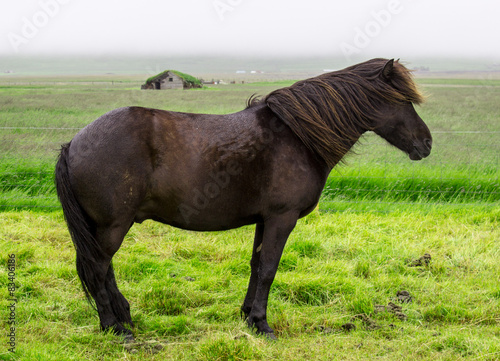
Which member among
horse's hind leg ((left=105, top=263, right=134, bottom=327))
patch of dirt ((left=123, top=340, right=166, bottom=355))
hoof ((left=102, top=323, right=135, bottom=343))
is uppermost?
horse's hind leg ((left=105, top=263, right=134, bottom=327))

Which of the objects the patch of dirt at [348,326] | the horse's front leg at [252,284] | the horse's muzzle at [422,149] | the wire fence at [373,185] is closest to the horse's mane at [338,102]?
the horse's muzzle at [422,149]

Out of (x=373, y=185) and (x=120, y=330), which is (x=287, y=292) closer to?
(x=120, y=330)

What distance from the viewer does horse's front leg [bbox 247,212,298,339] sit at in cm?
342

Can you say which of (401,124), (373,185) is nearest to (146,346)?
(401,124)

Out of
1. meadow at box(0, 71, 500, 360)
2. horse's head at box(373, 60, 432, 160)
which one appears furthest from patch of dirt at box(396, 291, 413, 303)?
horse's head at box(373, 60, 432, 160)

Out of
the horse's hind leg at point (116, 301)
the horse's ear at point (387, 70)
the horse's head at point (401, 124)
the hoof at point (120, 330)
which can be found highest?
the horse's ear at point (387, 70)

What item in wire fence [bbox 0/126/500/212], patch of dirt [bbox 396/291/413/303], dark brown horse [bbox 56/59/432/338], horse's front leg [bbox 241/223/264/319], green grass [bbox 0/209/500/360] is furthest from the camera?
wire fence [bbox 0/126/500/212]

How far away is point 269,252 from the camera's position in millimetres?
3438

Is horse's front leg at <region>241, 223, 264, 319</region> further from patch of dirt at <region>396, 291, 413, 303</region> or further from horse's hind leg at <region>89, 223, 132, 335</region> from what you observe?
patch of dirt at <region>396, 291, 413, 303</region>

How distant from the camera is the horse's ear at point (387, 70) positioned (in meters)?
3.48

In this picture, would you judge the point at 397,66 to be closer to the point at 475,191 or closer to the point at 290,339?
the point at 290,339

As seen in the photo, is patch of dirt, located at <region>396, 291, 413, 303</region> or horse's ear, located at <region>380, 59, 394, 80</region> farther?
patch of dirt, located at <region>396, 291, 413, 303</region>

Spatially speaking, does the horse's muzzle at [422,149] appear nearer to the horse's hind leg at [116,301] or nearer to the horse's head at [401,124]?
the horse's head at [401,124]

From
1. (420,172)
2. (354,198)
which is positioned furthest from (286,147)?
(420,172)
